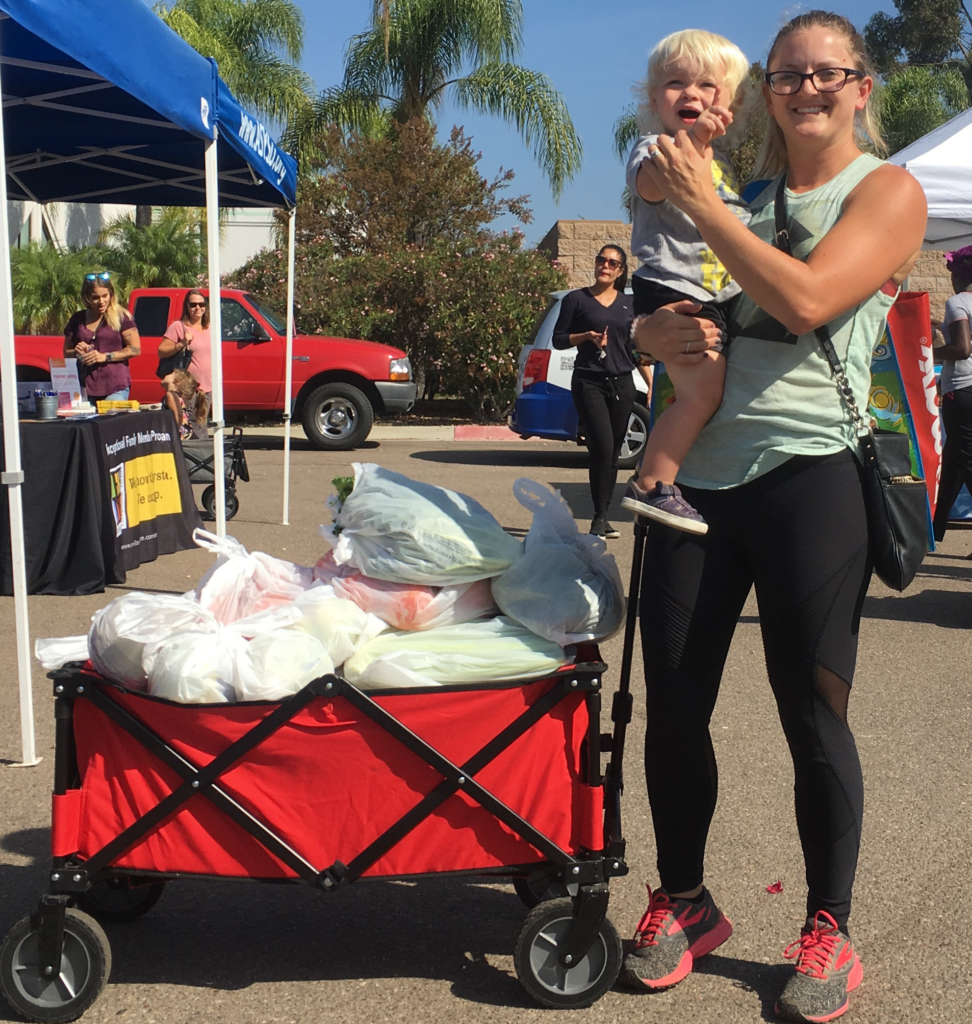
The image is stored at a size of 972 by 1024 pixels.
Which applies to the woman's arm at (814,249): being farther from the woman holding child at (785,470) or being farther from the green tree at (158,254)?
the green tree at (158,254)

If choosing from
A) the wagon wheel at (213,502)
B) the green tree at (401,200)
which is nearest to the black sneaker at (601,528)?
the wagon wheel at (213,502)

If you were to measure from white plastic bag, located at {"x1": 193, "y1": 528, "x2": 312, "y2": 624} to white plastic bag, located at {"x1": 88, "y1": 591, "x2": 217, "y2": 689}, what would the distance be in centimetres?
16

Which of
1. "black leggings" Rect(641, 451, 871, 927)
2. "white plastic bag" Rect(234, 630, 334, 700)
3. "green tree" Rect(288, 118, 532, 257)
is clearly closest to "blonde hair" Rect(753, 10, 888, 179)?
"black leggings" Rect(641, 451, 871, 927)

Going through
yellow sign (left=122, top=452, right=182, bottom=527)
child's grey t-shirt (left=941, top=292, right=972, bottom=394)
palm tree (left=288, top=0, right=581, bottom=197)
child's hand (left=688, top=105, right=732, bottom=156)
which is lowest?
yellow sign (left=122, top=452, right=182, bottom=527)

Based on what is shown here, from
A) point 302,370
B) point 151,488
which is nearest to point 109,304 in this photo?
point 151,488

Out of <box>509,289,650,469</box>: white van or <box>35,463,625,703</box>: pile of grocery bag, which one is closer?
<box>35,463,625,703</box>: pile of grocery bag

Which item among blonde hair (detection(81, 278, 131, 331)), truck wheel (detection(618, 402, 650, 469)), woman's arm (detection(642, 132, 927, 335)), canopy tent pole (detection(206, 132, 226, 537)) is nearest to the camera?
woman's arm (detection(642, 132, 927, 335))

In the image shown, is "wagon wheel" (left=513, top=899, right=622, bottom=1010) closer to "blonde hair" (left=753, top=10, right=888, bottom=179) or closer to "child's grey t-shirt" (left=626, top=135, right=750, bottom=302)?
"child's grey t-shirt" (left=626, top=135, right=750, bottom=302)

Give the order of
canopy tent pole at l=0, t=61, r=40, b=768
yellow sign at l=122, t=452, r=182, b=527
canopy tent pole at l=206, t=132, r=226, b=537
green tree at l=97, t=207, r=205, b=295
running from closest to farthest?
canopy tent pole at l=0, t=61, r=40, b=768, canopy tent pole at l=206, t=132, r=226, b=537, yellow sign at l=122, t=452, r=182, b=527, green tree at l=97, t=207, r=205, b=295

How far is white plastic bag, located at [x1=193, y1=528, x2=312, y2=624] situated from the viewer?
2.86 m

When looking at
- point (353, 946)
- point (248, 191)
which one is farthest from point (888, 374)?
point (248, 191)

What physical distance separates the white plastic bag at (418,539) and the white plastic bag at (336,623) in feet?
0.35

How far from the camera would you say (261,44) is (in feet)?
95.6

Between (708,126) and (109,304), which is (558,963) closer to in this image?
A: (708,126)
